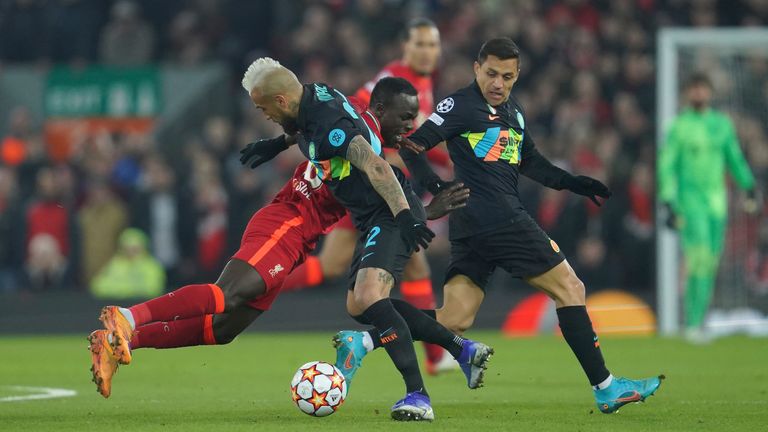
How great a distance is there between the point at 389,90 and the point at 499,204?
3.05 feet

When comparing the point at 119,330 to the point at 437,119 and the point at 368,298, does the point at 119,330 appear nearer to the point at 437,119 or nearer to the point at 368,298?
the point at 368,298

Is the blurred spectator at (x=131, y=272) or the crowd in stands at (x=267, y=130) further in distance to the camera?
the blurred spectator at (x=131, y=272)

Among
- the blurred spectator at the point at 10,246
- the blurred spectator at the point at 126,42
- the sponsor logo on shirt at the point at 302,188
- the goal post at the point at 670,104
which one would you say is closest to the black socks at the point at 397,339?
the sponsor logo on shirt at the point at 302,188

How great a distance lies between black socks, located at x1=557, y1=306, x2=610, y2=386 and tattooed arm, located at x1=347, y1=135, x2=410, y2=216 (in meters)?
1.24

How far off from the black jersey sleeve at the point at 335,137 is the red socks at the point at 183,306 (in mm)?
958

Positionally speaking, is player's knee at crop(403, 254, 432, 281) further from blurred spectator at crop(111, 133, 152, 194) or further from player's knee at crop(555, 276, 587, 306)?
blurred spectator at crop(111, 133, 152, 194)

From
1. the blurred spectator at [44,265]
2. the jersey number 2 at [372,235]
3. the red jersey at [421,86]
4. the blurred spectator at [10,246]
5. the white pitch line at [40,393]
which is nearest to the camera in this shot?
the jersey number 2 at [372,235]

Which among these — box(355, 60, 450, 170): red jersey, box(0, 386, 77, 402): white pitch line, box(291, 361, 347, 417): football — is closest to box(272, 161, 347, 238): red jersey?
box(291, 361, 347, 417): football

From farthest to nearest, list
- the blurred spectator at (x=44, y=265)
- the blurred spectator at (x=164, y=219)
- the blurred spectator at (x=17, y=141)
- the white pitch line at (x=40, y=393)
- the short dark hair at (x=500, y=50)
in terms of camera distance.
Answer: the blurred spectator at (x=17, y=141) < the blurred spectator at (x=164, y=219) < the blurred spectator at (x=44, y=265) < the white pitch line at (x=40, y=393) < the short dark hair at (x=500, y=50)

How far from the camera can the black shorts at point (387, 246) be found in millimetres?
7469

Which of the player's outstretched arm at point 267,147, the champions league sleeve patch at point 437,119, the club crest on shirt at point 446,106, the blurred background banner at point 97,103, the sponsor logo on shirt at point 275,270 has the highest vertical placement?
the blurred background banner at point 97,103

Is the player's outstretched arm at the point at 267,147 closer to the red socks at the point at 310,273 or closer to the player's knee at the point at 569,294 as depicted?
the player's knee at the point at 569,294

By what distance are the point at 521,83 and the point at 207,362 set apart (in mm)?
7709

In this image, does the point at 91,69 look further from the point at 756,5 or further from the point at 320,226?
the point at 320,226
